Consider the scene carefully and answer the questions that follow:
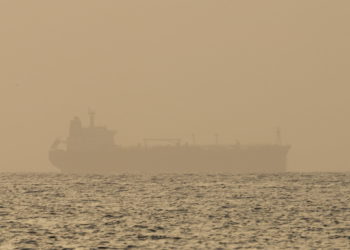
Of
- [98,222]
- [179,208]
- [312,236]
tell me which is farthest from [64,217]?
[312,236]

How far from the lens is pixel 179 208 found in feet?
203

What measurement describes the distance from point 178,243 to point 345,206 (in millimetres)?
23496

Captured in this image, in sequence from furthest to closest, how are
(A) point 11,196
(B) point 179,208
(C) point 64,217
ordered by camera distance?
(A) point 11,196, (B) point 179,208, (C) point 64,217

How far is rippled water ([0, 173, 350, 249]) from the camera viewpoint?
41.7 m

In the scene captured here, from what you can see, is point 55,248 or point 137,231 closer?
point 55,248

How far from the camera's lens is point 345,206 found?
62.2 meters

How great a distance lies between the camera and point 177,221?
51.6 m

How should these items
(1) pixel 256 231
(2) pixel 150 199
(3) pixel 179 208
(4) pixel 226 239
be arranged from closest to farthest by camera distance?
(4) pixel 226 239 < (1) pixel 256 231 < (3) pixel 179 208 < (2) pixel 150 199

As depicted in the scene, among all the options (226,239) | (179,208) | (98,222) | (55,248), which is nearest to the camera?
(55,248)

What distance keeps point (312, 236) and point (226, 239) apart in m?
4.03

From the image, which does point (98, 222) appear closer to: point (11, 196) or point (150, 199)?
point (150, 199)

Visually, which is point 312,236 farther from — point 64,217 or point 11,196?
point 11,196

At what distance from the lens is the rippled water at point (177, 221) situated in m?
41.7

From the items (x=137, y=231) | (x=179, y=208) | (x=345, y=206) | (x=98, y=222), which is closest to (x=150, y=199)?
(x=179, y=208)
